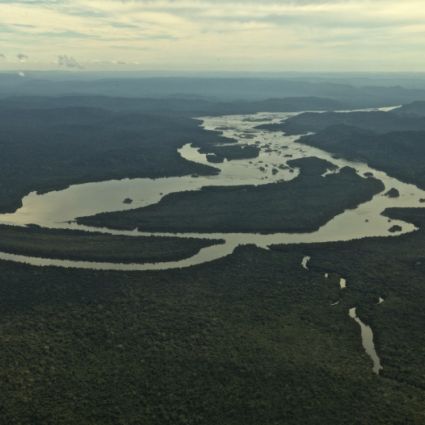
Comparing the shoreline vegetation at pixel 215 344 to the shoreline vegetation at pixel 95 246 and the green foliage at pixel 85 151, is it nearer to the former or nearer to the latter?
the shoreline vegetation at pixel 95 246

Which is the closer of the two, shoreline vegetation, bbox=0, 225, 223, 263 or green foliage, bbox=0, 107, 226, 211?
shoreline vegetation, bbox=0, 225, 223, 263

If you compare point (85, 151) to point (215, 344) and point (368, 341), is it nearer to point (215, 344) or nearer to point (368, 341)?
point (215, 344)

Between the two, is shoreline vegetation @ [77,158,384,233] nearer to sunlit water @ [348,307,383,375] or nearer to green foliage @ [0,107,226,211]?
green foliage @ [0,107,226,211]

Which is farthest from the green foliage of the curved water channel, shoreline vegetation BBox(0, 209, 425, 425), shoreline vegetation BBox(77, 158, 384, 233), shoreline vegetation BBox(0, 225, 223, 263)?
shoreline vegetation BBox(0, 209, 425, 425)

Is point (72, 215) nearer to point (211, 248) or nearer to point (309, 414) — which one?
point (211, 248)

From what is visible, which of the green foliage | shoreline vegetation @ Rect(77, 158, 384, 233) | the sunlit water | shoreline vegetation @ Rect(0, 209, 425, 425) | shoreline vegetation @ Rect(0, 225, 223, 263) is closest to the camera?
shoreline vegetation @ Rect(0, 209, 425, 425)

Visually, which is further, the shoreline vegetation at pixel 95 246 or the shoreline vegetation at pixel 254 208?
the shoreline vegetation at pixel 254 208

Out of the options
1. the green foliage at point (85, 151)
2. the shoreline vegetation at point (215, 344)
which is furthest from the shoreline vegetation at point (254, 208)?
the green foliage at point (85, 151)

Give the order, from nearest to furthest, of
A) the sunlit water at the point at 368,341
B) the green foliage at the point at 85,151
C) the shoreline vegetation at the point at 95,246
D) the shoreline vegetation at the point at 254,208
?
the sunlit water at the point at 368,341 < the shoreline vegetation at the point at 95,246 < the shoreline vegetation at the point at 254,208 < the green foliage at the point at 85,151
